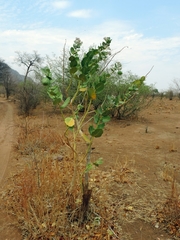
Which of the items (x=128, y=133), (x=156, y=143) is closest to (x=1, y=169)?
(x=156, y=143)

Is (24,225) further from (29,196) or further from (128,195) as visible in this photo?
(128,195)

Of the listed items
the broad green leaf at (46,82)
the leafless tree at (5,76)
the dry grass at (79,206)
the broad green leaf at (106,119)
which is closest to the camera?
the broad green leaf at (46,82)

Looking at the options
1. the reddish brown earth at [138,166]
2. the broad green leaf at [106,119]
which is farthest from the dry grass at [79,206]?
the broad green leaf at [106,119]

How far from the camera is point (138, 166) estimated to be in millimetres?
4453

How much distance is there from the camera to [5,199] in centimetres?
312

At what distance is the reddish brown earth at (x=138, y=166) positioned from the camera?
102 inches

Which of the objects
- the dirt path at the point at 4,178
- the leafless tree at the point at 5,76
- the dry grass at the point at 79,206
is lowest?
the dirt path at the point at 4,178

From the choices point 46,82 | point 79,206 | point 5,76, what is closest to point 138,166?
point 79,206

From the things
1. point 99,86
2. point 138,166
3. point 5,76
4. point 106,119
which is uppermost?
point 5,76

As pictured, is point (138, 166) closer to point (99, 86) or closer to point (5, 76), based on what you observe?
point (99, 86)

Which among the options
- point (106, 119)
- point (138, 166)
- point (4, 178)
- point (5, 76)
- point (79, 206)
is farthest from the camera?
point (5, 76)

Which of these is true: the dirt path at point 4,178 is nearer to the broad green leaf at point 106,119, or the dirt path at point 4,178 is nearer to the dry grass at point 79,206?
the dry grass at point 79,206

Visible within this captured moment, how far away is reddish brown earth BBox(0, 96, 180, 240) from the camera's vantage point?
2594 millimetres

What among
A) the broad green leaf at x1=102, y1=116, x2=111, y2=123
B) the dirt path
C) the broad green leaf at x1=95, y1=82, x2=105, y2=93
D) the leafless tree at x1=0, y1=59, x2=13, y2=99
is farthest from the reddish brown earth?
the leafless tree at x1=0, y1=59, x2=13, y2=99
